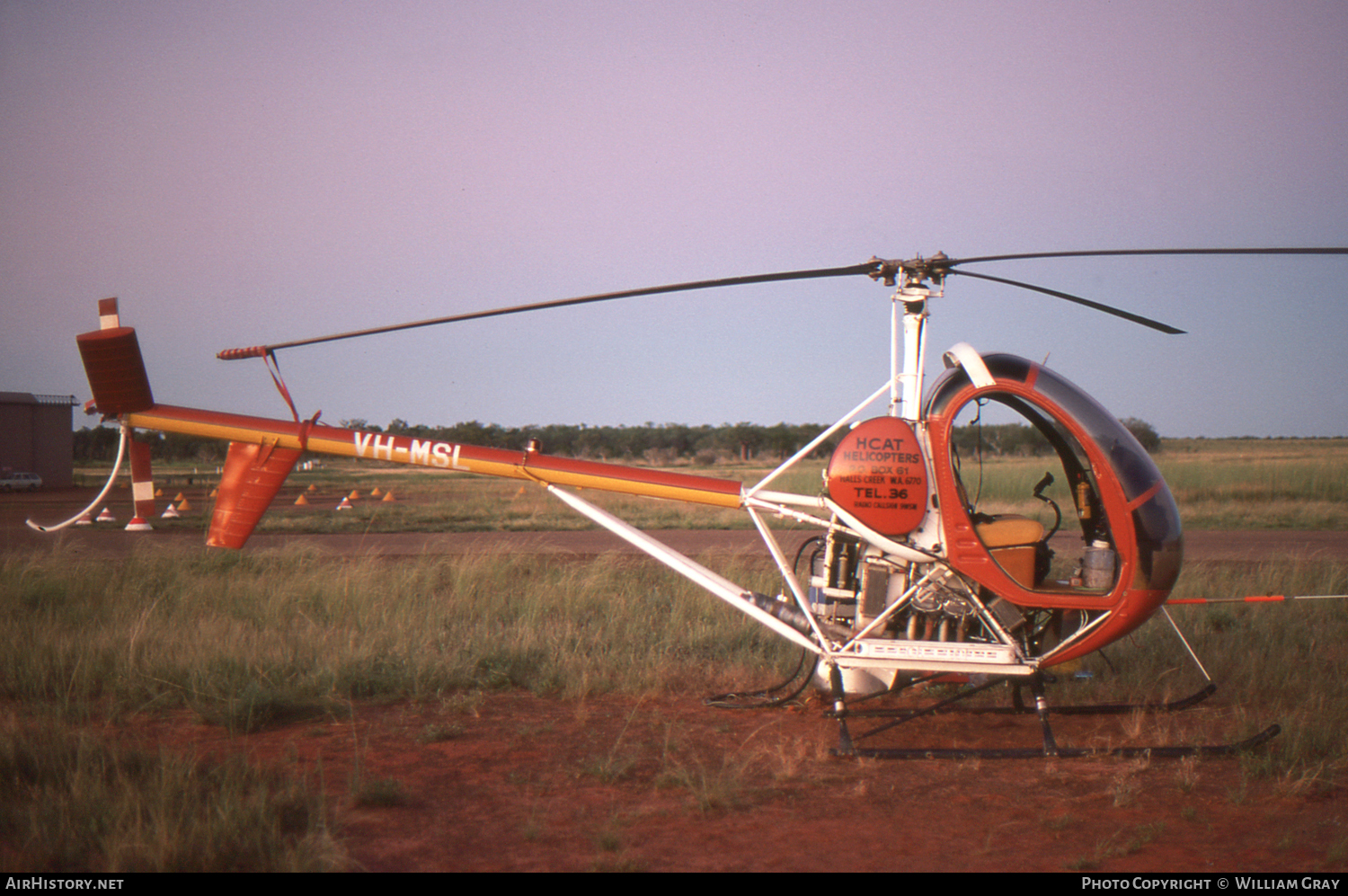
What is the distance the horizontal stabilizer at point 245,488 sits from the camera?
6.31 m

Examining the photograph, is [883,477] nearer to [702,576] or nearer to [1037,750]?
[702,576]

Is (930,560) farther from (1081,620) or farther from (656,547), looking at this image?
(656,547)

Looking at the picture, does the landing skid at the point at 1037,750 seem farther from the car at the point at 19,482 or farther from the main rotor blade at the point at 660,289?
the car at the point at 19,482

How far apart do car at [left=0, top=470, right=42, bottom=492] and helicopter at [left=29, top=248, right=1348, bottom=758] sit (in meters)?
38.1

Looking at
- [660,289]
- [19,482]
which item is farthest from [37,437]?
[660,289]

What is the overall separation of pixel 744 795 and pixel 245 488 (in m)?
4.39

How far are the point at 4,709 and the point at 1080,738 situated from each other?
7460 mm

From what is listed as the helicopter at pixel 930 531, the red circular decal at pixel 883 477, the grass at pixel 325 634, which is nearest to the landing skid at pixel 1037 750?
the helicopter at pixel 930 531

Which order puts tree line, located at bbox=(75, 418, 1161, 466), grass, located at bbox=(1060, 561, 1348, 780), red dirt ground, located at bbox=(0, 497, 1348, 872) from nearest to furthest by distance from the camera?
red dirt ground, located at bbox=(0, 497, 1348, 872), grass, located at bbox=(1060, 561, 1348, 780), tree line, located at bbox=(75, 418, 1161, 466)

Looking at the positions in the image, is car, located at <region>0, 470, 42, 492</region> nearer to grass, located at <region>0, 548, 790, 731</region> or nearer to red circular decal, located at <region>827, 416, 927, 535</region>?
grass, located at <region>0, 548, 790, 731</region>

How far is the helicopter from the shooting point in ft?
17.5

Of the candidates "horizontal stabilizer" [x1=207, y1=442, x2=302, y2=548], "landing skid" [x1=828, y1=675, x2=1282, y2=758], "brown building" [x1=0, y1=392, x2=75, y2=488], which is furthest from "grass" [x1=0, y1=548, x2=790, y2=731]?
"brown building" [x1=0, y1=392, x2=75, y2=488]

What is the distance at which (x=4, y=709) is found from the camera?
5.74 m
